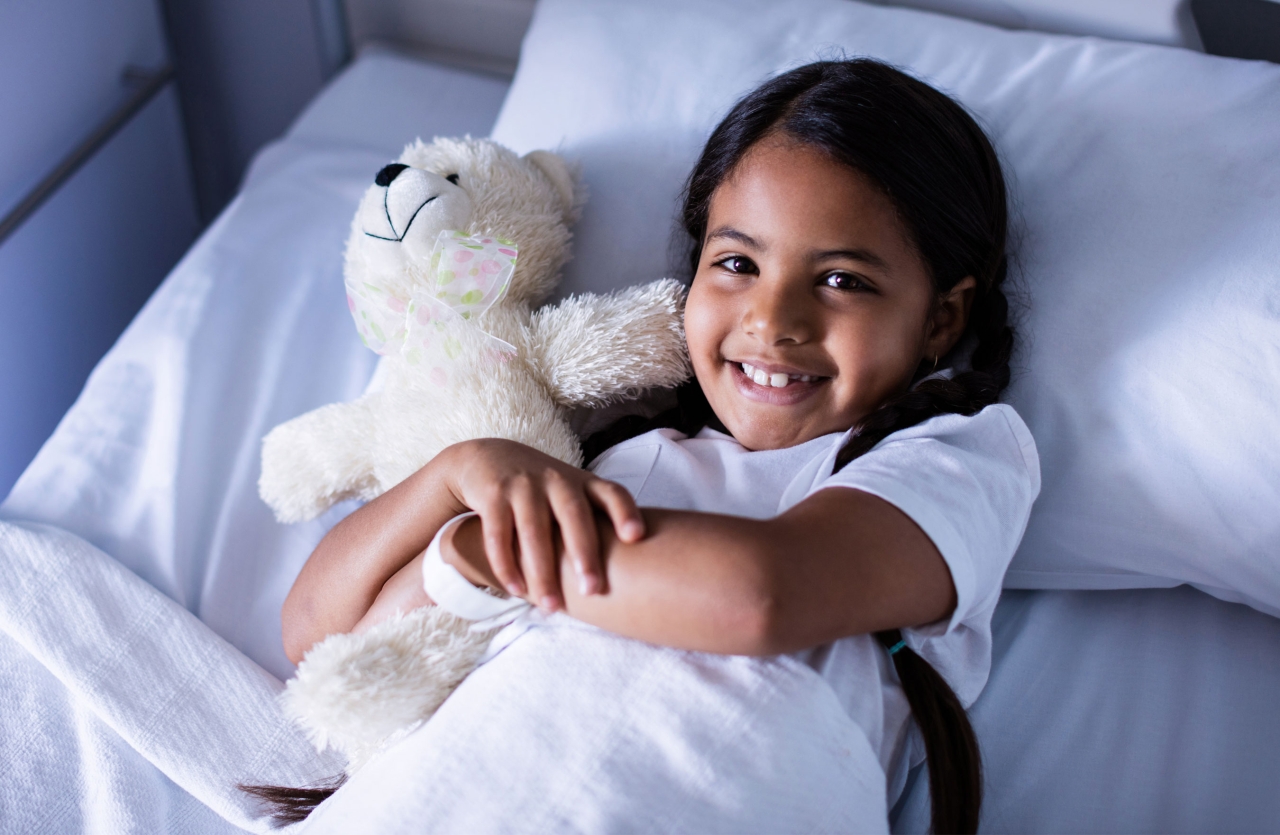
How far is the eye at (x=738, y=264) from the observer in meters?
0.85

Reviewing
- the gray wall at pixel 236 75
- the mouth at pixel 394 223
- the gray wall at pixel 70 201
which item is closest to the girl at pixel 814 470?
the mouth at pixel 394 223

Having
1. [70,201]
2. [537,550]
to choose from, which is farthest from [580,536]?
[70,201]

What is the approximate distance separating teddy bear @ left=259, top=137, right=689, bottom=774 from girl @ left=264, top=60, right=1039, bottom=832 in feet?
0.19

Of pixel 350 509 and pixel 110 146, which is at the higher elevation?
pixel 110 146

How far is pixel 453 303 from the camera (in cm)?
90

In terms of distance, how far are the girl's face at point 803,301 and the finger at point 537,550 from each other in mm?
254

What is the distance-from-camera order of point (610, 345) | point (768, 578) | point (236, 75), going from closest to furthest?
1. point (768, 578)
2. point (610, 345)
3. point (236, 75)

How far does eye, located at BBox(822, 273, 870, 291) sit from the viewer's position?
81cm

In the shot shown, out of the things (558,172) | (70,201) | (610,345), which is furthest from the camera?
(70,201)

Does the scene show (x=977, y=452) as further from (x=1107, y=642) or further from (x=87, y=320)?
(x=87, y=320)

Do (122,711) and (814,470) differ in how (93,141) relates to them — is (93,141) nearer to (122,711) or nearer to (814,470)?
(122,711)

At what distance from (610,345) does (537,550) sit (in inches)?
11.0

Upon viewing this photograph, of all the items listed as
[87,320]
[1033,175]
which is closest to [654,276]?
[1033,175]

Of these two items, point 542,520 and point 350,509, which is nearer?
point 542,520
